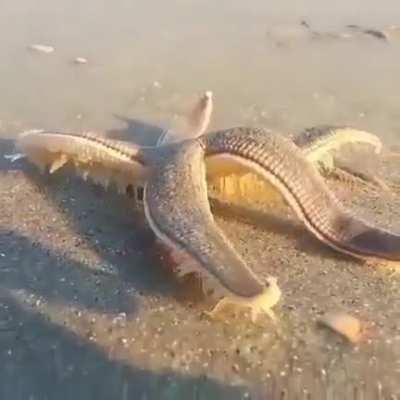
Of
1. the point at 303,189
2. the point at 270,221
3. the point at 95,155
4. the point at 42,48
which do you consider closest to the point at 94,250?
the point at 95,155

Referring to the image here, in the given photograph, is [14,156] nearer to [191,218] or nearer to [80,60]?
[191,218]

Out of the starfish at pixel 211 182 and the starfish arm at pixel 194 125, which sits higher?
the starfish at pixel 211 182

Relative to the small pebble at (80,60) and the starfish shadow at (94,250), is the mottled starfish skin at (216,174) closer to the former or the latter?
the starfish shadow at (94,250)

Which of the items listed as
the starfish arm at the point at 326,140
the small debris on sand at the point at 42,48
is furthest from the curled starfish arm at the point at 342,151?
the small debris on sand at the point at 42,48

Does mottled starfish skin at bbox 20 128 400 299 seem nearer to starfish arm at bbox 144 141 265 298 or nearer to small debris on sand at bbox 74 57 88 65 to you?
starfish arm at bbox 144 141 265 298

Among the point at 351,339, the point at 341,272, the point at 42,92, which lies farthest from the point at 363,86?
the point at 351,339

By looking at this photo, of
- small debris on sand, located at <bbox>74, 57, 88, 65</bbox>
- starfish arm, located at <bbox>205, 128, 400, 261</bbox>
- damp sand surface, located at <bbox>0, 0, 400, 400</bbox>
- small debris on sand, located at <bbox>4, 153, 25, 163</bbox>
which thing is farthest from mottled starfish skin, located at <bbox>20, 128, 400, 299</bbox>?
small debris on sand, located at <bbox>74, 57, 88, 65</bbox>
